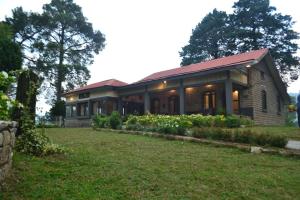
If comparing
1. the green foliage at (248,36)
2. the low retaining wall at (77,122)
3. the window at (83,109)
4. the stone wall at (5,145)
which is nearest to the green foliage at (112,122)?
the stone wall at (5,145)

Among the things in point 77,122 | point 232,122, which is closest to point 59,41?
point 77,122

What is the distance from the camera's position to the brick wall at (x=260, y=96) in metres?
17.8

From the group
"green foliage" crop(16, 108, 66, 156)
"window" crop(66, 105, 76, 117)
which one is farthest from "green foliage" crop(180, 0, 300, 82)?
"green foliage" crop(16, 108, 66, 156)

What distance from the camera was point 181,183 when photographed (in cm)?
432

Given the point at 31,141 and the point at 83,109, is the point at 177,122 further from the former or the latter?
the point at 83,109

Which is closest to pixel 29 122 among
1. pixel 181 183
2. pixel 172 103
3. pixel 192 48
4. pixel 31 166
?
pixel 31 166

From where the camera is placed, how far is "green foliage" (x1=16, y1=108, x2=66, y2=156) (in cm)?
540

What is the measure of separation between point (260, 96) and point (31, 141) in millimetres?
16548

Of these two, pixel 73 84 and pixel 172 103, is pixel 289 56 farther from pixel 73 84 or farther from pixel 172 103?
pixel 73 84

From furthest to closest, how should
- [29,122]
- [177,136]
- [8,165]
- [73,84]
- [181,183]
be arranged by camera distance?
[73,84] → [177,136] → [29,122] → [181,183] → [8,165]

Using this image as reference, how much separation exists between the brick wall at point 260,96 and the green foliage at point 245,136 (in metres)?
9.39

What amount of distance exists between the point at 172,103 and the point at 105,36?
59.9 feet

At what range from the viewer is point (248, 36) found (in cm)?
3469

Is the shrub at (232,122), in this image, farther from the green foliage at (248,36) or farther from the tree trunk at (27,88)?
the green foliage at (248,36)
